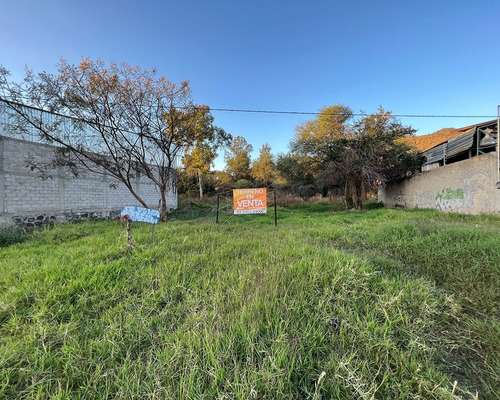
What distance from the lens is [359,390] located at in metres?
1.20

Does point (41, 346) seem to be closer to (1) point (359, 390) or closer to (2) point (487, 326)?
(1) point (359, 390)

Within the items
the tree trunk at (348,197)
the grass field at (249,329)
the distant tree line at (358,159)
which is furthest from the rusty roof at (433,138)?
the grass field at (249,329)

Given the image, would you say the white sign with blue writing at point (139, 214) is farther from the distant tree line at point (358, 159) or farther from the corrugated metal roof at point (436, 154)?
Result: the corrugated metal roof at point (436, 154)

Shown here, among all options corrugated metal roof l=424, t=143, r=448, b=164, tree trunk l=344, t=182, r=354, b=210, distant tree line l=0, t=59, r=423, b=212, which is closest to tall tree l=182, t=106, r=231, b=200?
distant tree line l=0, t=59, r=423, b=212

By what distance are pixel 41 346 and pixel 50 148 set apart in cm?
902

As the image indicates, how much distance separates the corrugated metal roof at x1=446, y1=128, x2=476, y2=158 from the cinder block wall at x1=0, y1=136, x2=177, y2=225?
16189 millimetres

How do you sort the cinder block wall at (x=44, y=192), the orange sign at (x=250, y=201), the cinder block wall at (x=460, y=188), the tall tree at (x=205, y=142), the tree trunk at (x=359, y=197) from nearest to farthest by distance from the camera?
1. the cinder block wall at (x=44, y=192)
2. the orange sign at (x=250, y=201)
3. the cinder block wall at (x=460, y=188)
4. the tall tree at (x=205, y=142)
5. the tree trunk at (x=359, y=197)

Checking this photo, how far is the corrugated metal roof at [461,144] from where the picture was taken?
9.50 m

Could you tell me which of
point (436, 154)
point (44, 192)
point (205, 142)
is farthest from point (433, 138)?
point (44, 192)

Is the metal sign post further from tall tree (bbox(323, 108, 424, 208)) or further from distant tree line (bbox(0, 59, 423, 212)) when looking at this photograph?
tall tree (bbox(323, 108, 424, 208))

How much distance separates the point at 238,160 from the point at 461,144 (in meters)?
21.8

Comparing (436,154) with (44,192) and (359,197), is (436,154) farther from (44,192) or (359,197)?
(44,192)

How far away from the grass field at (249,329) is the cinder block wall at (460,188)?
6.51 metres

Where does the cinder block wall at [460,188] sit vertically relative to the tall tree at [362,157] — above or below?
below
